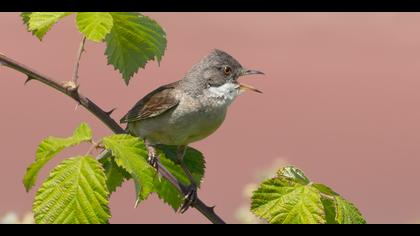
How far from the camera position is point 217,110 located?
5.52m

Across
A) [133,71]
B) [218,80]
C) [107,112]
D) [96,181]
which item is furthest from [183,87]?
[96,181]

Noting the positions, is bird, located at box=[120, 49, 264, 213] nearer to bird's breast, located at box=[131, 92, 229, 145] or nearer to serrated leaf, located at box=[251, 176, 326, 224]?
bird's breast, located at box=[131, 92, 229, 145]

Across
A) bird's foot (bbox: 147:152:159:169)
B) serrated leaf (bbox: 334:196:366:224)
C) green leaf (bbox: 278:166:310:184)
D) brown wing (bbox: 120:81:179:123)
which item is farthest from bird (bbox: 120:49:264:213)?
serrated leaf (bbox: 334:196:366:224)

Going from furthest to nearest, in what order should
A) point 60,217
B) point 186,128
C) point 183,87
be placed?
point 183,87
point 186,128
point 60,217

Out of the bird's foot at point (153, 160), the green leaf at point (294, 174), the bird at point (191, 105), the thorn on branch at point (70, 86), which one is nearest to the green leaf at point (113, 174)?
the bird's foot at point (153, 160)

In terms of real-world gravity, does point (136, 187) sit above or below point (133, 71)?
below

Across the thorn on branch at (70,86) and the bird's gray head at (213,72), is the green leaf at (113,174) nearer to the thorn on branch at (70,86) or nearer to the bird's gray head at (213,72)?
the thorn on branch at (70,86)

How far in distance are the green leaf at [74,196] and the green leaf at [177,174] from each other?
0.88m

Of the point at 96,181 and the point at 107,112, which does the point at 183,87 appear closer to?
the point at 107,112

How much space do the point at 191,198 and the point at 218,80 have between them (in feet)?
8.11

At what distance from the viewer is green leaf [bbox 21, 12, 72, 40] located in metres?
3.06

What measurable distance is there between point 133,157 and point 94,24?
0.67 m

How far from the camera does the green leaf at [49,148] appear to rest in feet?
9.02

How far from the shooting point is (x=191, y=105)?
18.1ft
